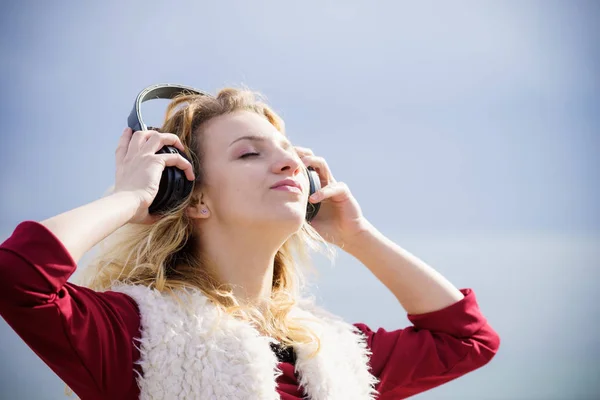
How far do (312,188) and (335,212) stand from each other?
328 mm

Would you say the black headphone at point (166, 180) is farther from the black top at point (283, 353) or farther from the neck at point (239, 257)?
the black top at point (283, 353)

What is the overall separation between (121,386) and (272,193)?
0.87 metres

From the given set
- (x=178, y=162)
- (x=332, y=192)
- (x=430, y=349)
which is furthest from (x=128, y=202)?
(x=430, y=349)

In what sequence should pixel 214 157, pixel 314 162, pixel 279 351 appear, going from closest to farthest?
pixel 279 351
pixel 214 157
pixel 314 162

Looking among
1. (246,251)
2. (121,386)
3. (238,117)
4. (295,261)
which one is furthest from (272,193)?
(121,386)

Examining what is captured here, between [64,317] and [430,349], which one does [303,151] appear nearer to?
[430,349]

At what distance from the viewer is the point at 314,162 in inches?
→ 104

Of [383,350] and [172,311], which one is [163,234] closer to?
[172,311]

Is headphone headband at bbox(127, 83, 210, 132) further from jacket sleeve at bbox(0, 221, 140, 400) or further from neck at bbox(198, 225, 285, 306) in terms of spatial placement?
jacket sleeve at bbox(0, 221, 140, 400)

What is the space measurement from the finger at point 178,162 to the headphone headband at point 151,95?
191 millimetres

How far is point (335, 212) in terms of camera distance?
2.78m

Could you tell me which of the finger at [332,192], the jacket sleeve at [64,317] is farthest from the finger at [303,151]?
the jacket sleeve at [64,317]

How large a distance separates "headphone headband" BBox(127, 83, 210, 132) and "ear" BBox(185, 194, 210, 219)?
1.21ft

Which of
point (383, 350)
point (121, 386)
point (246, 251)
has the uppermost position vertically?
point (246, 251)
